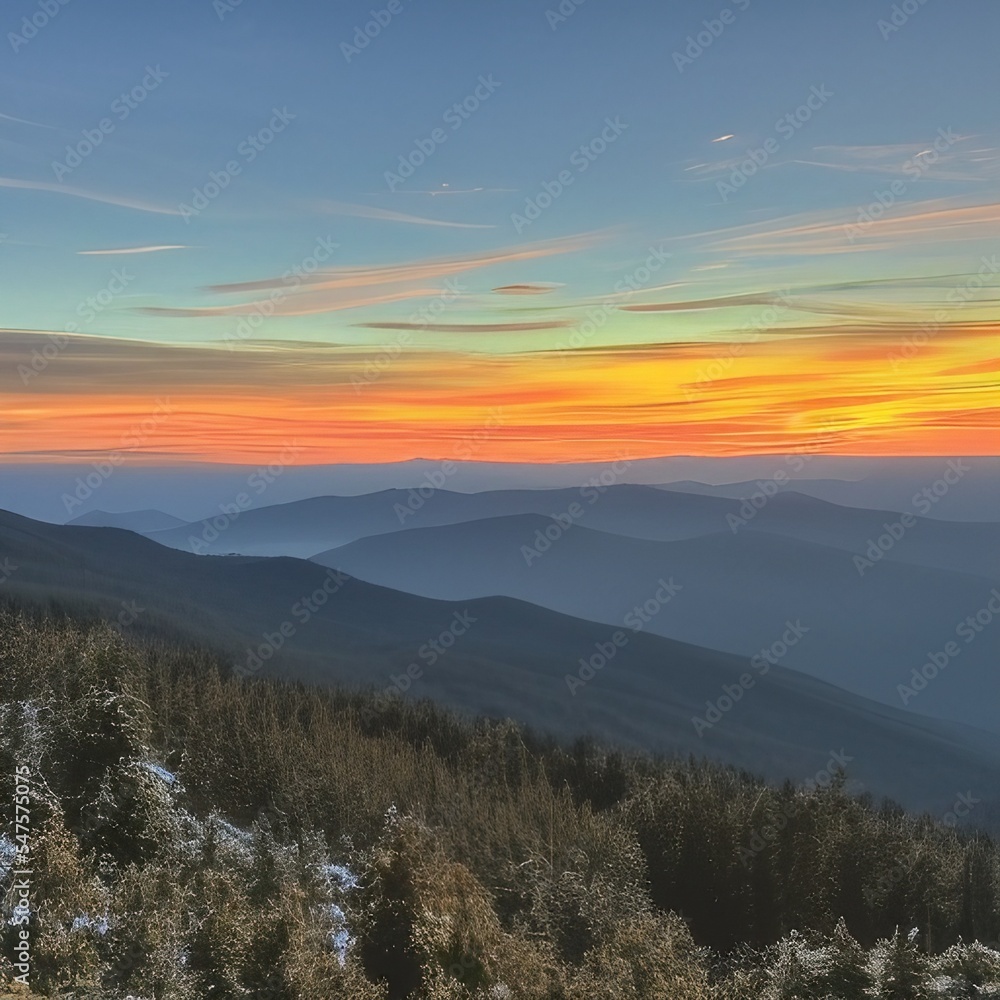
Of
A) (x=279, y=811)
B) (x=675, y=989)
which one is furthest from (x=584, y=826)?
(x=675, y=989)

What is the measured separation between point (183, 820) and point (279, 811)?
983 centimetres

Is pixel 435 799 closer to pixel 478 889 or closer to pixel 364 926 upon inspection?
pixel 478 889

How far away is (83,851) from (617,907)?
70.5 ft

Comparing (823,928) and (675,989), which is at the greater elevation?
(675,989)

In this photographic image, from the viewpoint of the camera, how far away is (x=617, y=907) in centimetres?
4119

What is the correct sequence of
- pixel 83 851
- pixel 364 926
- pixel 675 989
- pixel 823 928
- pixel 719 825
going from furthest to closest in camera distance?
pixel 719 825 < pixel 823 928 < pixel 83 851 < pixel 364 926 < pixel 675 989

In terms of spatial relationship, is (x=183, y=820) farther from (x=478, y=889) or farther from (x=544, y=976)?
(x=544, y=976)

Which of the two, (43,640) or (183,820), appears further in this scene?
(43,640)

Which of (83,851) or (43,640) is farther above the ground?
(43,640)

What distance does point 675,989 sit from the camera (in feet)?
88.2

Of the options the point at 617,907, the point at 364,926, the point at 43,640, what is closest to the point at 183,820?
the point at 364,926

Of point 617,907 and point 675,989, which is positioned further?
point 617,907

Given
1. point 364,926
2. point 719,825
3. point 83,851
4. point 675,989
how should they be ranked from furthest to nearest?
1. point 719,825
2. point 83,851
3. point 364,926
4. point 675,989

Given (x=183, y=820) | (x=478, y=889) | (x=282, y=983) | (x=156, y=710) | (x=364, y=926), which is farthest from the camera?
(x=156, y=710)
